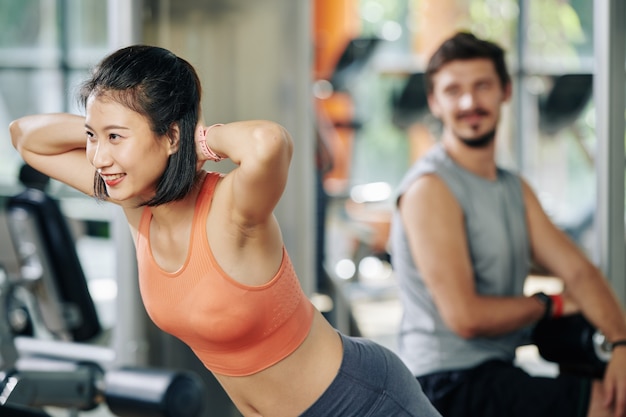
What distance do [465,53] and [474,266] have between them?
1.53 feet

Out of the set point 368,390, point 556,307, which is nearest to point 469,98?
point 556,307

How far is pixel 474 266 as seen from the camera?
1925 millimetres

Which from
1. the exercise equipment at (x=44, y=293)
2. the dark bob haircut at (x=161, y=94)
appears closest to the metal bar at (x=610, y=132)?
the exercise equipment at (x=44, y=293)

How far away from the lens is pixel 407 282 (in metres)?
1.92

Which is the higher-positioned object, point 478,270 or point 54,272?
point 478,270

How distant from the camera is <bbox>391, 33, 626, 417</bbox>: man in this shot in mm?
1803

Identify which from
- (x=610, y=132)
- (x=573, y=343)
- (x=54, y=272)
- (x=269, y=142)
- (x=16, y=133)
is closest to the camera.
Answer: (x=269, y=142)

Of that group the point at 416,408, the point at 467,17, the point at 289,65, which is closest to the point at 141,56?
the point at 416,408

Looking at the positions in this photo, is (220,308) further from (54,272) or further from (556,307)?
(54,272)

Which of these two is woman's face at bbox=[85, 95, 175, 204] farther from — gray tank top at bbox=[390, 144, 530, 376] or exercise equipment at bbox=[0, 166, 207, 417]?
exercise equipment at bbox=[0, 166, 207, 417]

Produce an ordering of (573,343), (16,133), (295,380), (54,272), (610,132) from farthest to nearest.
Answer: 1. (54,272)
2. (610,132)
3. (573,343)
4. (16,133)
5. (295,380)

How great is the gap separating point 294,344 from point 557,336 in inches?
36.8

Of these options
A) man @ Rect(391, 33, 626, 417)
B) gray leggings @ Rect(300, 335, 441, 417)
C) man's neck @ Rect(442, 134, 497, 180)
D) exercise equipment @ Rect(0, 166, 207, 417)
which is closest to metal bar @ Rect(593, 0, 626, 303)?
man @ Rect(391, 33, 626, 417)

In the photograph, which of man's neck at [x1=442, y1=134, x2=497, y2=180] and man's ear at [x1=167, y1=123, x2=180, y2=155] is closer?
man's ear at [x1=167, y1=123, x2=180, y2=155]
